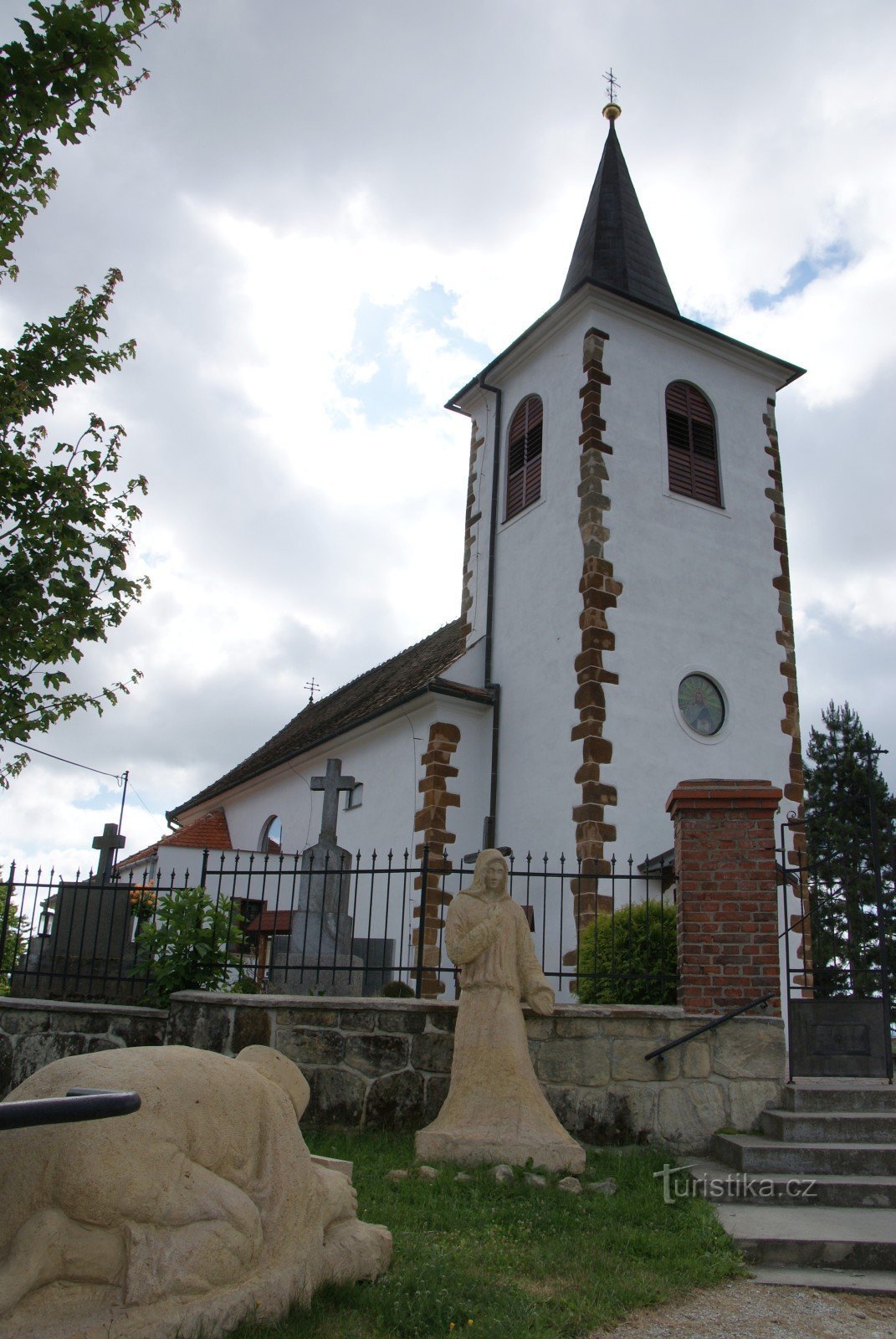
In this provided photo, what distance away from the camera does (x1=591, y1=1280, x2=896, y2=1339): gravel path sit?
13.4 ft

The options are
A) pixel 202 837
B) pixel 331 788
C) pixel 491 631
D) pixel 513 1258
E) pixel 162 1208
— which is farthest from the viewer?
pixel 202 837

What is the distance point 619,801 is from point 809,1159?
681cm

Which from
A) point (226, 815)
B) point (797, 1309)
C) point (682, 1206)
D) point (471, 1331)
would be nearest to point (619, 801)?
point (682, 1206)

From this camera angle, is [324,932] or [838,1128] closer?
[838,1128]

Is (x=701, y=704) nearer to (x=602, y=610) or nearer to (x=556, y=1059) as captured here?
(x=602, y=610)

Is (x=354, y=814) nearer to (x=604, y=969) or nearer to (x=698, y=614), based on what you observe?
(x=698, y=614)

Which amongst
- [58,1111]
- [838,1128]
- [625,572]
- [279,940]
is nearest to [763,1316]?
[838,1128]

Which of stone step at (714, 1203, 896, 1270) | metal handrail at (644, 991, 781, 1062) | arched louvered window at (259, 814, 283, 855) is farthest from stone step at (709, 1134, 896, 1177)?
arched louvered window at (259, 814, 283, 855)

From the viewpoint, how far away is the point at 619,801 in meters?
12.9

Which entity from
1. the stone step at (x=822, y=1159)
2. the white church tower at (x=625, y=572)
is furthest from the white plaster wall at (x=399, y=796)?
the stone step at (x=822, y=1159)

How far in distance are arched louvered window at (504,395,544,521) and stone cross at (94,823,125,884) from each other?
7.77 metres

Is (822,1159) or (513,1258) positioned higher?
(822,1159)

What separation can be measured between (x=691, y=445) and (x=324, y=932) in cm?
980

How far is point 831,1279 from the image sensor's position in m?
4.82
